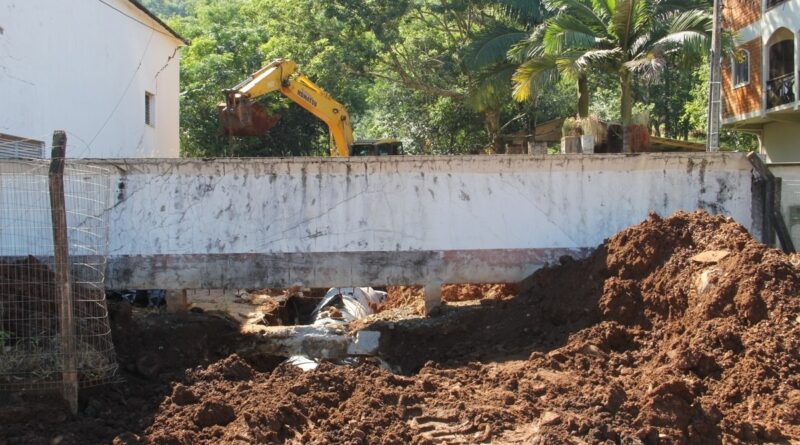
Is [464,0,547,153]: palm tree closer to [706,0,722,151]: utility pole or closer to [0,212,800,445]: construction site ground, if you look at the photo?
[706,0,722,151]: utility pole

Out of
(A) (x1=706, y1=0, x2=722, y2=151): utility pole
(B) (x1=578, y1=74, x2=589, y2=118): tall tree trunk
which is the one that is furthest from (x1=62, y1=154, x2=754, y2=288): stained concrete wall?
(B) (x1=578, y1=74, x2=589, y2=118): tall tree trunk

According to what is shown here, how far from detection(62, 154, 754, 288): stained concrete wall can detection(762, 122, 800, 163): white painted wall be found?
59.0ft

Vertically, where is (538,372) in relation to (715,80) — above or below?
below

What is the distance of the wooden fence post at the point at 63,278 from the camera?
6281 millimetres

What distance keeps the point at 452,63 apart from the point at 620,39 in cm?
708

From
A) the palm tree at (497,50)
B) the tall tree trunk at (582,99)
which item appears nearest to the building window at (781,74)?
the tall tree trunk at (582,99)

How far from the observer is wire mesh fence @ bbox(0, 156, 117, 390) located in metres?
6.61

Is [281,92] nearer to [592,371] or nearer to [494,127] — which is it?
[494,127]

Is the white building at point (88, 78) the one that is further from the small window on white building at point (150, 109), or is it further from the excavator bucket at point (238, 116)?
the excavator bucket at point (238, 116)

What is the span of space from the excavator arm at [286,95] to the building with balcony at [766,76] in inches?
481

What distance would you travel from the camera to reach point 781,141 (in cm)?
2511

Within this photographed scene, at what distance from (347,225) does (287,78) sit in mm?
8674

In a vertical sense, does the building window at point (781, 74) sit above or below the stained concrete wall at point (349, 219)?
above

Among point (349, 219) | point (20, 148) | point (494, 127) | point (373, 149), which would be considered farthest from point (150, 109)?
point (349, 219)
